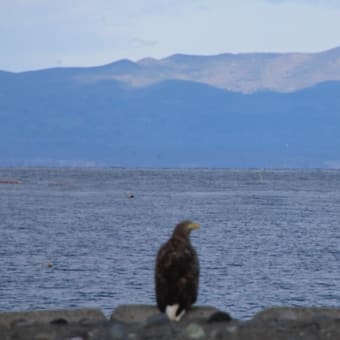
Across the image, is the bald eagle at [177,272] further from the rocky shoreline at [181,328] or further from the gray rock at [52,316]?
the gray rock at [52,316]

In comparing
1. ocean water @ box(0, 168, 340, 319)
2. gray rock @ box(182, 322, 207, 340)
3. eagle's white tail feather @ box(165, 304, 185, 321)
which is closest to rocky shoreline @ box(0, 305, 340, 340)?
Result: gray rock @ box(182, 322, 207, 340)

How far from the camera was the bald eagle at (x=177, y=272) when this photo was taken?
1130 centimetres

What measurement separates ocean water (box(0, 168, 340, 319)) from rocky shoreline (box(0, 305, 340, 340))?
84.3 feet

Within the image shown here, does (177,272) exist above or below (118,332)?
above

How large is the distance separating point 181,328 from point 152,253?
172 feet

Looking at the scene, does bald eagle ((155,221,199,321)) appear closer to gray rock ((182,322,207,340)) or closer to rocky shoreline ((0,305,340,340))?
rocky shoreline ((0,305,340,340))

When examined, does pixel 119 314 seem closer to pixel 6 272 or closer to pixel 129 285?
pixel 129 285

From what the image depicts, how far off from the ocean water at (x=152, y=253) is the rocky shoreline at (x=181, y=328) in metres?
25.7

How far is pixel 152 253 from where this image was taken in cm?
6250

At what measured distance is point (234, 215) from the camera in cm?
10312

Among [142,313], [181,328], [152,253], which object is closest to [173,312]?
[142,313]

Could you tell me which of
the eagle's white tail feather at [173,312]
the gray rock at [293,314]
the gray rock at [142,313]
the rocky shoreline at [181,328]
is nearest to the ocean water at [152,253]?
the gray rock at [142,313]

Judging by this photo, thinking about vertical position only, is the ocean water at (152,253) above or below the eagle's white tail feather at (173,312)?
below

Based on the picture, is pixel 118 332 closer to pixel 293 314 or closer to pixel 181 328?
pixel 181 328
